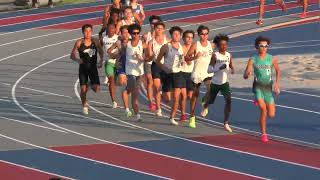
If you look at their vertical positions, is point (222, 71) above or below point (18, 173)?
above

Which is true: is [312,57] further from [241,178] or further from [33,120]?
[241,178]

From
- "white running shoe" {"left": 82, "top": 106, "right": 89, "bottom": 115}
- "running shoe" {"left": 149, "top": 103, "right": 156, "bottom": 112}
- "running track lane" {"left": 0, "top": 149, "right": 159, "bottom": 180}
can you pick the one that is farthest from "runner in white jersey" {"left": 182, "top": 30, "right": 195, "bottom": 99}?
"running track lane" {"left": 0, "top": 149, "right": 159, "bottom": 180}

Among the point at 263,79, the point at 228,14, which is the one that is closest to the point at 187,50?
the point at 263,79

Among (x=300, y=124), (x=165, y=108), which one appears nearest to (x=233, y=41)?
(x=165, y=108)

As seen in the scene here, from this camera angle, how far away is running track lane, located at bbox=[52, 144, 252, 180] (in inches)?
430

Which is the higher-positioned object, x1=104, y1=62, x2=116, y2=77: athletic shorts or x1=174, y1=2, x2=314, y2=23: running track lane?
x1=104, y1=62, x2=116, y2=77: athletic shorts

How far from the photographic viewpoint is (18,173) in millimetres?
11164

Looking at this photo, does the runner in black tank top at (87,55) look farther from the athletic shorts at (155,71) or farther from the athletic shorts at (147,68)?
the athletic shorts at (155,71)

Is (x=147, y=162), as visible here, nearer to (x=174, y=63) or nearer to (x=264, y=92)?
(x=264, y=92)

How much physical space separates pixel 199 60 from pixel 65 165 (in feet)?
11.3

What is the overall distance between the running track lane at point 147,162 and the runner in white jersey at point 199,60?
6.57 ft

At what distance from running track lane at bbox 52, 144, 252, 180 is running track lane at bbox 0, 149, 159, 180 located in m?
0.23

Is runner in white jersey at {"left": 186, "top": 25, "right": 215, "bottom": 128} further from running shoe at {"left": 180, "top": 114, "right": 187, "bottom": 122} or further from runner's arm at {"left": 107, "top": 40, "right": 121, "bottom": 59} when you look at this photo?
runner's arm at {"left": 107, "top": 40, "right": 121, "bottom": 59}

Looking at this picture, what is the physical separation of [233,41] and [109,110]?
10237 mm
